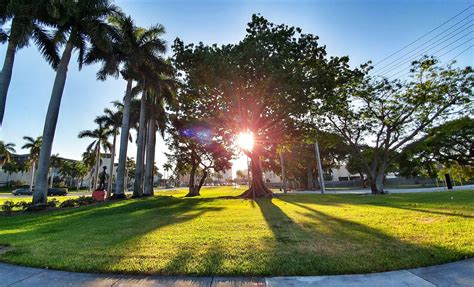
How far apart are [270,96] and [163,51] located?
12.0 metres

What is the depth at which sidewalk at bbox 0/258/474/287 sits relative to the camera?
135 inches

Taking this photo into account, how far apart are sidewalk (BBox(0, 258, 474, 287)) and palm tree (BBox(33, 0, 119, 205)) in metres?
12.9

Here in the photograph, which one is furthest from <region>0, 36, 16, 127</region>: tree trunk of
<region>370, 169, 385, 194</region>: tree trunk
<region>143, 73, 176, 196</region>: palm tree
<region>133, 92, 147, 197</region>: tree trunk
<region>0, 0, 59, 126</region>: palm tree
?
<region>370, 169, 385, 194</region>: tree trunk

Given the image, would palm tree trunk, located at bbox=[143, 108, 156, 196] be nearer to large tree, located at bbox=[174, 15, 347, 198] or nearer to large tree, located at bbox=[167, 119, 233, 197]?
large tree, located at bbox=[167, 119, 233, 197]

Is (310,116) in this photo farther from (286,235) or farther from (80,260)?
(80,260)

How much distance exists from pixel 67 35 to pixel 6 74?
4398mm

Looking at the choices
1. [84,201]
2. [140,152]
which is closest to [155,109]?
[140,152]

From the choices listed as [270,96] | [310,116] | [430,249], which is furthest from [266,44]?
[430,249]

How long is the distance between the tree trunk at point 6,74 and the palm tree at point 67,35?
198 centimetres

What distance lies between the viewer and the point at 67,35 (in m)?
16.4

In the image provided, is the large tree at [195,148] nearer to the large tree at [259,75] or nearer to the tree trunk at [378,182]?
the large tree at [259,75]

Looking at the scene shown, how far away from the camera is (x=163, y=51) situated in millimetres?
23500

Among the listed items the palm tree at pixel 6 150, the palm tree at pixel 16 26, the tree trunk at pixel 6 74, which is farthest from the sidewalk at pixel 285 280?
the palm tree at pixel 6 150

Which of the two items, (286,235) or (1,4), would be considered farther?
(1,4)
